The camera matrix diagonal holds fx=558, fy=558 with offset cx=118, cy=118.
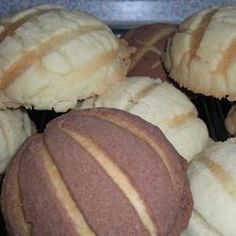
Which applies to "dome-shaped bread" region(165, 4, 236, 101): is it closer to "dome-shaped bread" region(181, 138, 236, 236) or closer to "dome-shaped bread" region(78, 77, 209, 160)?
"dome-shaped bread" region(78, 77, 209, 160)

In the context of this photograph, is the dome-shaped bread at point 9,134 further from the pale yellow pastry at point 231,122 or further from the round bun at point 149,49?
the pale yellow pastry at point 231,122

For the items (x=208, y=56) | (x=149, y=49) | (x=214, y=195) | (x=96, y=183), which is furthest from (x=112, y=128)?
(x=149, y=49)

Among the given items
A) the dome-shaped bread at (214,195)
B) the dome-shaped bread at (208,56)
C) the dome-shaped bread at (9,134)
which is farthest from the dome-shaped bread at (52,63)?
the dome-shaped bread at (214,195)

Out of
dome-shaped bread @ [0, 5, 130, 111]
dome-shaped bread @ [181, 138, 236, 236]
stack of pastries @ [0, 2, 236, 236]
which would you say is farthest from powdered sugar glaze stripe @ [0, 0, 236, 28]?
dome-shaped bread @ [181, 138, 236, 236]

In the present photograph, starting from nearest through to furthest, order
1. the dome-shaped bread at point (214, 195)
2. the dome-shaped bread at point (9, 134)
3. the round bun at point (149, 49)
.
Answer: the dome-shaped bread at point (214, 195) < the dome-shaped bread at point (9, 134) < the round bun at point (149, 49)

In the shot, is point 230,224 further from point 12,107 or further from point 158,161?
point 12,107

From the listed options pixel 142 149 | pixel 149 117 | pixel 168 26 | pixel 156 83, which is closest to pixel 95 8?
pixel 168 26

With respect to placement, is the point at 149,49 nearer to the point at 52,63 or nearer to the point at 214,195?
the point at 52,63

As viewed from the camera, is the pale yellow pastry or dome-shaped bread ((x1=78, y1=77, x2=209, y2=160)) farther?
the pale yellow pastry

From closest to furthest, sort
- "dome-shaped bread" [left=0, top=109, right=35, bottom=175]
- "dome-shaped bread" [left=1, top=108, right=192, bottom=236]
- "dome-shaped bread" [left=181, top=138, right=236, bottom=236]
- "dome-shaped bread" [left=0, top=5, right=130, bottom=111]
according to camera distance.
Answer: "dome-shaped bread" [left=1, top=108, right=192, bottom=236] < "dome-shaped bread" [left=181, top=138, right=236, bottom=236] < "dome-shaped bread" [left=0, top=5, right=130, bottom=111] < "dome-shaped bread" [left=0, top=109, right=35, bottom=175]
